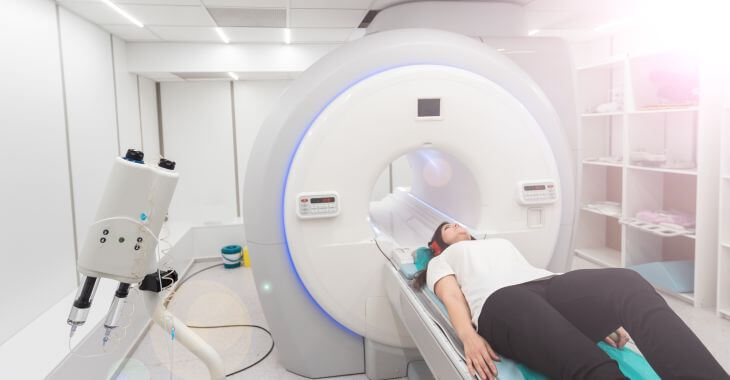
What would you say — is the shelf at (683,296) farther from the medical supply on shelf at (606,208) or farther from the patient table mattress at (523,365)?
the patient table mattress at (523,365)

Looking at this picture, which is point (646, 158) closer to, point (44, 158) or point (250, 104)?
point (250, 104)

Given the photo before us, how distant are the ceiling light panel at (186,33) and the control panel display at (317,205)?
209 cm

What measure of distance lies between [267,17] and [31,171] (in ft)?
5.53

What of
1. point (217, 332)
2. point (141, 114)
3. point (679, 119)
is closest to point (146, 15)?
point (141, 114)

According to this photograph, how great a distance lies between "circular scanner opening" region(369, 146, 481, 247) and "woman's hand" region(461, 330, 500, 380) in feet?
2.81

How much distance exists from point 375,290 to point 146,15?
2.27 metres

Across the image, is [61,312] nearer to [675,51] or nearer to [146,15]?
[146,15]

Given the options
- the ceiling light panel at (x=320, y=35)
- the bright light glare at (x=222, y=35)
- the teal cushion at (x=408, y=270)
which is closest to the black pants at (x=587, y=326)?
the teal cushion at (x=408, y=270)

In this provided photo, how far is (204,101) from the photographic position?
4684mm

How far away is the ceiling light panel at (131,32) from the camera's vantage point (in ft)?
11.2

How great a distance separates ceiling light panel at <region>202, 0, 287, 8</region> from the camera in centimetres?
294

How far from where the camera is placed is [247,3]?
2980 mm

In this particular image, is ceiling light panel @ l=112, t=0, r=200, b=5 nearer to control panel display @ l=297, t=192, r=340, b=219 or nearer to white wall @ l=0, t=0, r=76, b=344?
white wall @ l=0, t=0, r=76, b=344

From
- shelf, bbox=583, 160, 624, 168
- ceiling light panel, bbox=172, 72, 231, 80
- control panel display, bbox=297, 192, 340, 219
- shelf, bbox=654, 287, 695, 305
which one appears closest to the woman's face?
control panel display, bbox=297, 192, 340, 219
